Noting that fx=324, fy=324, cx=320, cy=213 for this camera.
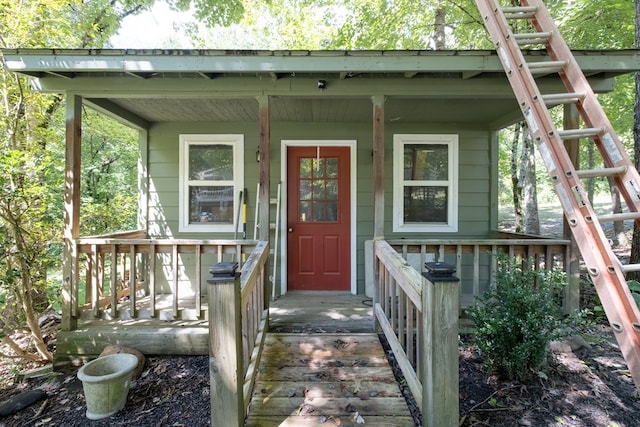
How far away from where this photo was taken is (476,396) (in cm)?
246

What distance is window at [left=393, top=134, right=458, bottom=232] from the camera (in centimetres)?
471

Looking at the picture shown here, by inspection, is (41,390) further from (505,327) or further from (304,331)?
(505,327)

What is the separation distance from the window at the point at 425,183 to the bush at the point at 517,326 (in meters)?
2.07

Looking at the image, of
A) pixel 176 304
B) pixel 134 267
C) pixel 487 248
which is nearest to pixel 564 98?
pixel 487 248

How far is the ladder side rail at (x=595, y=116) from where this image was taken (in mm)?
2271

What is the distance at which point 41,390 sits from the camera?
274cm

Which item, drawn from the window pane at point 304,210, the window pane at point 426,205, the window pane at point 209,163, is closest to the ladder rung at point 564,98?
the window pane at point 426,205

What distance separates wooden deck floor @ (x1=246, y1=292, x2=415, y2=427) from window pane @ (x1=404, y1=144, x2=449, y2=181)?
2.22 m

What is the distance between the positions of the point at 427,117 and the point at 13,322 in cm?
546

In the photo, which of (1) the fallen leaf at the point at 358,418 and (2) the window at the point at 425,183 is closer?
(1) the fallen leaf at the point at 358,418

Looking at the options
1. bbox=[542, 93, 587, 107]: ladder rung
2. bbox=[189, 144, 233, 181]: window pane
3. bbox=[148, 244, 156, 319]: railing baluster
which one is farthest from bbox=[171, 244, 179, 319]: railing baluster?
bbox=[542, 93, 587, 107]: ladder rung

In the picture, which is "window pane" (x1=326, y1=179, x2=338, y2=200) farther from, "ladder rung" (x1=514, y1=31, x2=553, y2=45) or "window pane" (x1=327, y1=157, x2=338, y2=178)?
"ladder rung" (x1=514, y1=31, x2=553, y2=45)

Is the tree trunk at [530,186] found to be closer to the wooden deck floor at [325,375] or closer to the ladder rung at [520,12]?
the ladder rung at [520,12]

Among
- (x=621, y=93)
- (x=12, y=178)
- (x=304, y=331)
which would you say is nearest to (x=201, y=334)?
(x=304, y=331)
